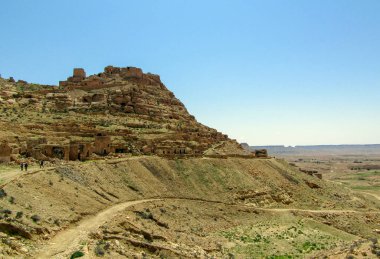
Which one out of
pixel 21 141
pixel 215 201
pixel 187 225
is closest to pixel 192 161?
pixel 215 201

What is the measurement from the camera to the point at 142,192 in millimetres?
32000

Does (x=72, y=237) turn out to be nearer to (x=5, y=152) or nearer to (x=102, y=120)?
(x=5, y=152)

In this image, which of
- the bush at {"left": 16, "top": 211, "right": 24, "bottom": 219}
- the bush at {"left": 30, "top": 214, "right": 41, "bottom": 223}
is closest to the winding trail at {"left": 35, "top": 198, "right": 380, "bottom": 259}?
the bush at {"left": 30, "top": 214, "right": 41, "bottom": 223}

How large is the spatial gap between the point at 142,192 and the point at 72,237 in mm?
13020

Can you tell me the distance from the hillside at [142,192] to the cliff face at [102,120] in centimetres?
18

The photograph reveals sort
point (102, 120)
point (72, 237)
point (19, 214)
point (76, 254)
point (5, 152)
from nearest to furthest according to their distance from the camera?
point (76, 254) → point (19, 214) → point (72, 237) → point (5, 152) → point (102, 120)

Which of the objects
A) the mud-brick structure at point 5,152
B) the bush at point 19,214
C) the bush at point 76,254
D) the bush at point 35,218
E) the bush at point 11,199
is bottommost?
the bush at point 76,254

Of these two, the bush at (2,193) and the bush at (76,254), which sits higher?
the bush at (2,193)

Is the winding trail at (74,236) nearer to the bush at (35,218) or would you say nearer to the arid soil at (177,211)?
the arid soil at (177,211)

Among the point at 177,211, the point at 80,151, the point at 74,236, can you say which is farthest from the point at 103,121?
the point at 74,236

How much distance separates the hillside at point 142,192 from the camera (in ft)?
66.7

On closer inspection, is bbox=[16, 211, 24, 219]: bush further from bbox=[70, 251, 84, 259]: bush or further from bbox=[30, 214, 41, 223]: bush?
bbox=[70, 251, 84, 259]: bush

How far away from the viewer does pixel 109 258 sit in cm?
1666

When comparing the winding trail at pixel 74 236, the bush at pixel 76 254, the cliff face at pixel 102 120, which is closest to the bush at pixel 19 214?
the winding trail at pixel 74 236
